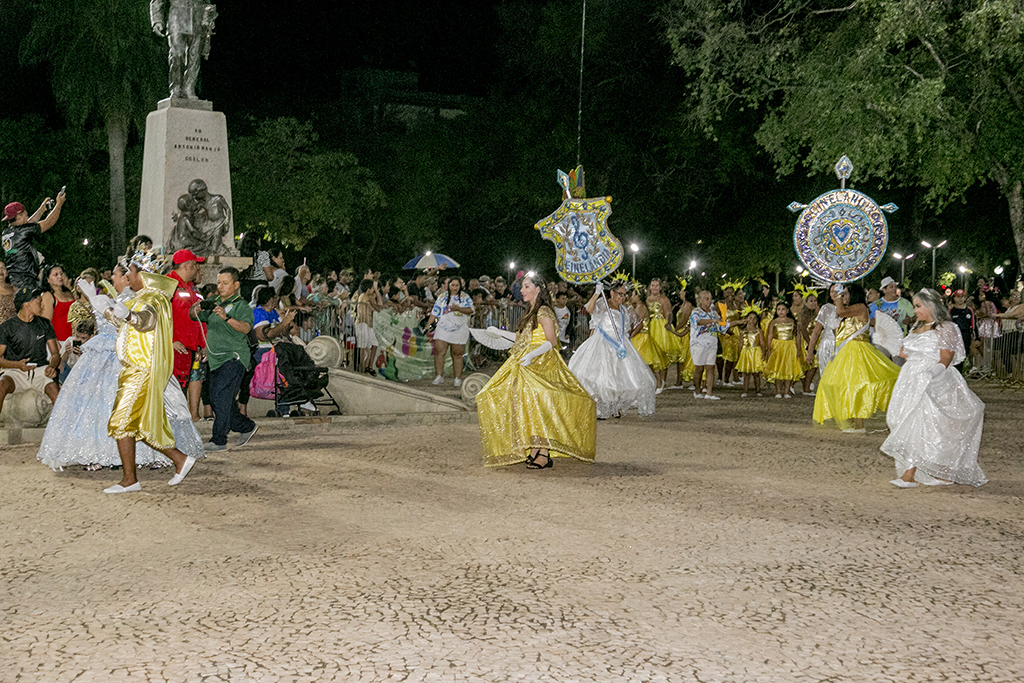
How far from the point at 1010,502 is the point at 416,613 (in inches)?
194

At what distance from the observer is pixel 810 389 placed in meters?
16.9

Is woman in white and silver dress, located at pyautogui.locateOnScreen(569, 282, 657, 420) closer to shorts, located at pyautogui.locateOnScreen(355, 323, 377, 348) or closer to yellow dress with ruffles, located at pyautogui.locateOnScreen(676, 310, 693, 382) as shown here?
yellow dress with ruffles, located at pyautogui.locateOnScreen(676, 310, 693, 382)

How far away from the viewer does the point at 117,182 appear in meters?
30.7

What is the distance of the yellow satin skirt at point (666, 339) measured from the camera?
17.1 metres

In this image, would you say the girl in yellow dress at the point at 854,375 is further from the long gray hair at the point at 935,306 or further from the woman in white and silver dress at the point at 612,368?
the long gray hair at the point at 935,306

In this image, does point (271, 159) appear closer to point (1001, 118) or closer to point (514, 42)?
point (514, 42)

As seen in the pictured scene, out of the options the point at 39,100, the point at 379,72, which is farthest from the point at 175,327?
the point at 379,72

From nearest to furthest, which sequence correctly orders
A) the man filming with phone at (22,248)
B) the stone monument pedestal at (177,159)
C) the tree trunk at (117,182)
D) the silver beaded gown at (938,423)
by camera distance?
1. the silver beaded gown at (938,423)
2. the man filming with phone at (22,248)
3. the stone monument pedestal at (177,159)
4. the tree trunk at (117,182)

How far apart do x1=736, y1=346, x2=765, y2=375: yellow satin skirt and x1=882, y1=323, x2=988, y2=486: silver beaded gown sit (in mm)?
8133

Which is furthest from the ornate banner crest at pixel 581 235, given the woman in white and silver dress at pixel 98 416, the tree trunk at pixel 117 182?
the tree trunk at pixel 117 182

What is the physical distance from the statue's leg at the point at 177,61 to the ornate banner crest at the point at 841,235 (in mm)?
9956

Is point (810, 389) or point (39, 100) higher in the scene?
point (39, 100)

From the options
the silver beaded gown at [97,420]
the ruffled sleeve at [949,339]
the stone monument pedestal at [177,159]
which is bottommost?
the silver beaded gown at [97,420]

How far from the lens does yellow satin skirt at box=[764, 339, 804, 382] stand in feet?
52.7
